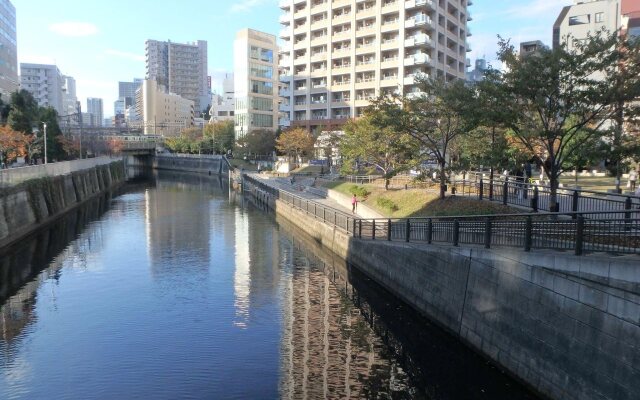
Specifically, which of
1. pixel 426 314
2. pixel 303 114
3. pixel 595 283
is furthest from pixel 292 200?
pixel 303 114

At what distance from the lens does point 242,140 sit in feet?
316

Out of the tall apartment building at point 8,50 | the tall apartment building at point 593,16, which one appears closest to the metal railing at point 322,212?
the tall apartment building at point 593,16

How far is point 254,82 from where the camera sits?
4397 inches

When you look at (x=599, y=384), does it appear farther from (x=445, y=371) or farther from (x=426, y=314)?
(x=426, y=314)

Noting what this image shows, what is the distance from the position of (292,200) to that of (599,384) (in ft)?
106

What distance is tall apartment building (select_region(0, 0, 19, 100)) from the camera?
83938mm

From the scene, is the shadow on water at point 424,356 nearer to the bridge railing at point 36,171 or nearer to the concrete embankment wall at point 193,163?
the bridge railing at point 36,171

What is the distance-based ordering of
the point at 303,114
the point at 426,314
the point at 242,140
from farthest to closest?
the point at 242,140, the point at 303,114, the point at 426,314

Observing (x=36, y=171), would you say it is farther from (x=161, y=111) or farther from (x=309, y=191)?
(x=161, y=111)

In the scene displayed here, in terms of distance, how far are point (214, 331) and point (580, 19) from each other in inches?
2761

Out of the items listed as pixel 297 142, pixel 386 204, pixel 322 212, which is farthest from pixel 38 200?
pixel 297 142

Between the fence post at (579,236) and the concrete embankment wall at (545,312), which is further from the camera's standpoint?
the fence post at (579,236)

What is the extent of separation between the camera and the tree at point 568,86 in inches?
627

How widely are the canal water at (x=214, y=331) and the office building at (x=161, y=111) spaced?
152m
